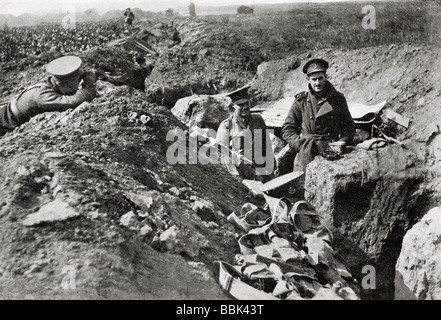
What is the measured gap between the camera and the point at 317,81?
5.92 metres

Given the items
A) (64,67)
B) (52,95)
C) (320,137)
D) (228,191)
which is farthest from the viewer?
(64,67)

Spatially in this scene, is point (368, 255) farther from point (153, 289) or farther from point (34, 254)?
point (34, 254)

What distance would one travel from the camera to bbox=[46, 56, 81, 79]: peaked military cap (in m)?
6.45

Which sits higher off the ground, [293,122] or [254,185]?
[293,122]

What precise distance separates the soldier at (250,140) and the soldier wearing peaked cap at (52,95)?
6.88 ft

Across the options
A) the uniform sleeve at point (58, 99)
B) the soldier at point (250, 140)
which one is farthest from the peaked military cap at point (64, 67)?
the soldier at point (250, 140)

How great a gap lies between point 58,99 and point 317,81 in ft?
11.8

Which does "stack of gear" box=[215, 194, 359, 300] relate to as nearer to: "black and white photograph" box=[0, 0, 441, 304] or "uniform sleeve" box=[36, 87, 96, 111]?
"black and white photograph" box=[0, 0, 441, 304]

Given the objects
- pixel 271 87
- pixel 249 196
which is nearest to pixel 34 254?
pixel 249 196

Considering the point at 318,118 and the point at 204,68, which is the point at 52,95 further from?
the point at 204,68

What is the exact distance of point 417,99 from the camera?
6844 millimetres

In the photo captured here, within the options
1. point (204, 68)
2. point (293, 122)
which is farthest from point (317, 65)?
point (204, 68)

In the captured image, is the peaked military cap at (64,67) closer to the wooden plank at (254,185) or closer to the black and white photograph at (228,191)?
the black and white photograph at (228,191)

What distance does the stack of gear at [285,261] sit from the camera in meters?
3.37
